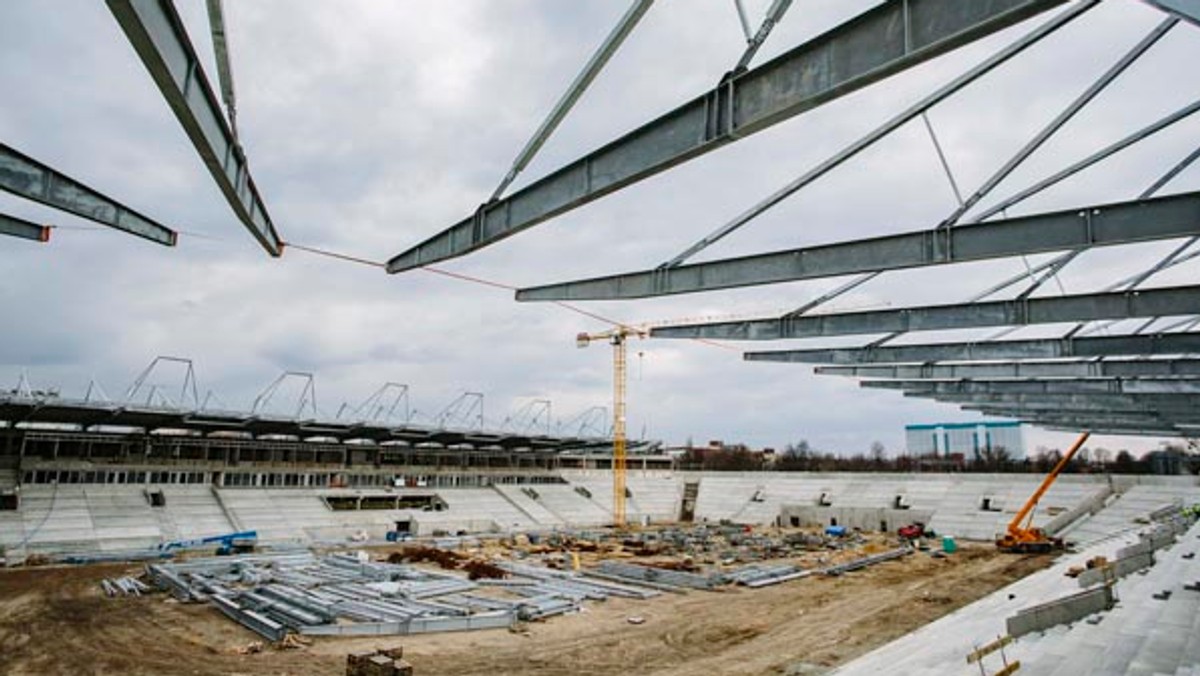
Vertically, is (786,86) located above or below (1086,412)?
above

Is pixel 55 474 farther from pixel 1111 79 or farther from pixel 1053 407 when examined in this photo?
pixel 1053 407

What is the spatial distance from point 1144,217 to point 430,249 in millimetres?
10936

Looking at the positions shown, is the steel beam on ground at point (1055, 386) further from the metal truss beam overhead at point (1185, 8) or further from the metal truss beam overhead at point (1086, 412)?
the metal truss beam overhead at point (1185, 8)

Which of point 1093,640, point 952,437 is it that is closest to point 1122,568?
point 1093,640

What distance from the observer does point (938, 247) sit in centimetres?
1097

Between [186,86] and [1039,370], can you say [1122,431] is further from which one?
[186,86]

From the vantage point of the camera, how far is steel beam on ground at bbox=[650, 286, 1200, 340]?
12977 millimetres

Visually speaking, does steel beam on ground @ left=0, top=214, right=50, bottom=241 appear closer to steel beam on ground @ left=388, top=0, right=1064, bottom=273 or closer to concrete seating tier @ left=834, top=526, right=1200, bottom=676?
steel beam on ground @ left=388, top=0, right=1064, bottom=273

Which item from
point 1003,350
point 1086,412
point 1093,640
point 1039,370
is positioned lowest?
point 1093,640

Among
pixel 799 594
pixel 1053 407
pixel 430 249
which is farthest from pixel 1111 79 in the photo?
pixel 1053 407

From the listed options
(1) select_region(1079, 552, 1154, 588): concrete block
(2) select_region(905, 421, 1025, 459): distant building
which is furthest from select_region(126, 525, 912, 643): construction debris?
(2) select_region(905, 421, 1025, 459): distant building

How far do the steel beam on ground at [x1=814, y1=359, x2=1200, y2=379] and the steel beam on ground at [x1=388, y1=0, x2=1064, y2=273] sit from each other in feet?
54.2

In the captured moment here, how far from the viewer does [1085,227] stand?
9.98 meters

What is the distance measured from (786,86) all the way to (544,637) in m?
14.3
